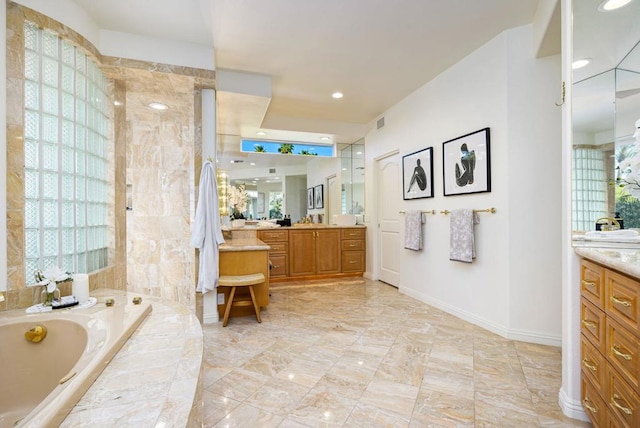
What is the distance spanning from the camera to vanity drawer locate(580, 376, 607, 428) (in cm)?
126

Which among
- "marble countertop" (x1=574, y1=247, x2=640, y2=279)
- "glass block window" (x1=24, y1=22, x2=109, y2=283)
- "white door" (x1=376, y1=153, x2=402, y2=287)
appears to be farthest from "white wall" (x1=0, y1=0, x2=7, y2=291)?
"white door" (x1=376, y1=153, x2=402, y2=287)

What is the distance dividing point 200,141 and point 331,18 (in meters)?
1.63

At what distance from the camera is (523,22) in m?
2.45

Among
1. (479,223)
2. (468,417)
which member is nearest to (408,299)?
(479,223)

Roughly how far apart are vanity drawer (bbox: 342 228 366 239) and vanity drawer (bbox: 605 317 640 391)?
4.05 metres

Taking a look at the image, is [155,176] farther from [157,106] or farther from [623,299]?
[623,299]

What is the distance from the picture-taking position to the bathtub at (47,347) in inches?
53.2

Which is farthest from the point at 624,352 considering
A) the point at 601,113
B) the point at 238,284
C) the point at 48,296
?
the point at 48,296

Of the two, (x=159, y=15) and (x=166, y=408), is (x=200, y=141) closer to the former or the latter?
(x=159, y=15)

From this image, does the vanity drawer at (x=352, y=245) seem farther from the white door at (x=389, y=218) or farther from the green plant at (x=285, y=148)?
the green plant at (x=285, y=148)

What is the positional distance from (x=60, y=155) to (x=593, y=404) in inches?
129

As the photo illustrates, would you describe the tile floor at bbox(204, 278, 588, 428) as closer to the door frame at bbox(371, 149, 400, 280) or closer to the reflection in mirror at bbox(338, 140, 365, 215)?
the door frame at bbox(371, 149, 400, 280)

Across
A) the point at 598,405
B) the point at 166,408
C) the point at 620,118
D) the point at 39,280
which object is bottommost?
the point at 598,405

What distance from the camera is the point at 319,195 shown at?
21.8 feet
